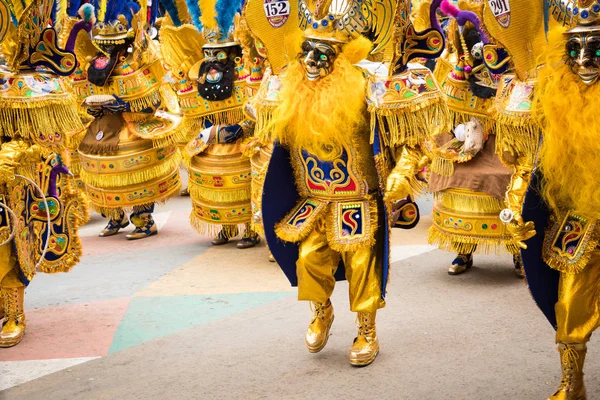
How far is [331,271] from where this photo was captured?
4.52 meters

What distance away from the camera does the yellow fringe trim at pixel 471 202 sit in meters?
5.77

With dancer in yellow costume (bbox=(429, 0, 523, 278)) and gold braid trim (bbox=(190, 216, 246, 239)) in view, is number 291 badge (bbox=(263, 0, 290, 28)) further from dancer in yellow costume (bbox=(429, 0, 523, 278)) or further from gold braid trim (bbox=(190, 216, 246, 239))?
gold braid trim (bbox=(190, 216, 246, 239))

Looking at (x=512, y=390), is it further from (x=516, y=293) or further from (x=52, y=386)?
(x=52, y=386)

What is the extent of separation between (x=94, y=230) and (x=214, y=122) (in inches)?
82.8

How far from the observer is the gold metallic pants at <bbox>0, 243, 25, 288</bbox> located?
4848mm

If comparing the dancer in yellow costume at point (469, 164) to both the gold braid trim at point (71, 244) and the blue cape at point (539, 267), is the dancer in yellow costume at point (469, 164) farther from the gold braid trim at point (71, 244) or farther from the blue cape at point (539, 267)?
the gold braid trim at point (71, 244)

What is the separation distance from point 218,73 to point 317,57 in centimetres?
280

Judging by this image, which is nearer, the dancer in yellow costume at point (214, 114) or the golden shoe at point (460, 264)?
the golden shoe at point (460, 264)

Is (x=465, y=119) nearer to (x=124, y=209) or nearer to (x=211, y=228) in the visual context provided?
(x=211, y=228)

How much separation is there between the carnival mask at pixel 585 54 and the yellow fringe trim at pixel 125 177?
190 inches

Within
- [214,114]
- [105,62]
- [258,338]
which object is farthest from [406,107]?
[105,62]

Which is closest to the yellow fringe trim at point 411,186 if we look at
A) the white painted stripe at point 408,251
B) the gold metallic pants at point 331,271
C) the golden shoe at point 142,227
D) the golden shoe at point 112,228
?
the gold metallic pants at point 331,271

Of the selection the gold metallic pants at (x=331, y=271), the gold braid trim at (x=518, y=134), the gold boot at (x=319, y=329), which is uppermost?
the gold braid trim at (x=518, y=134)

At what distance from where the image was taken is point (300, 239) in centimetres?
451
